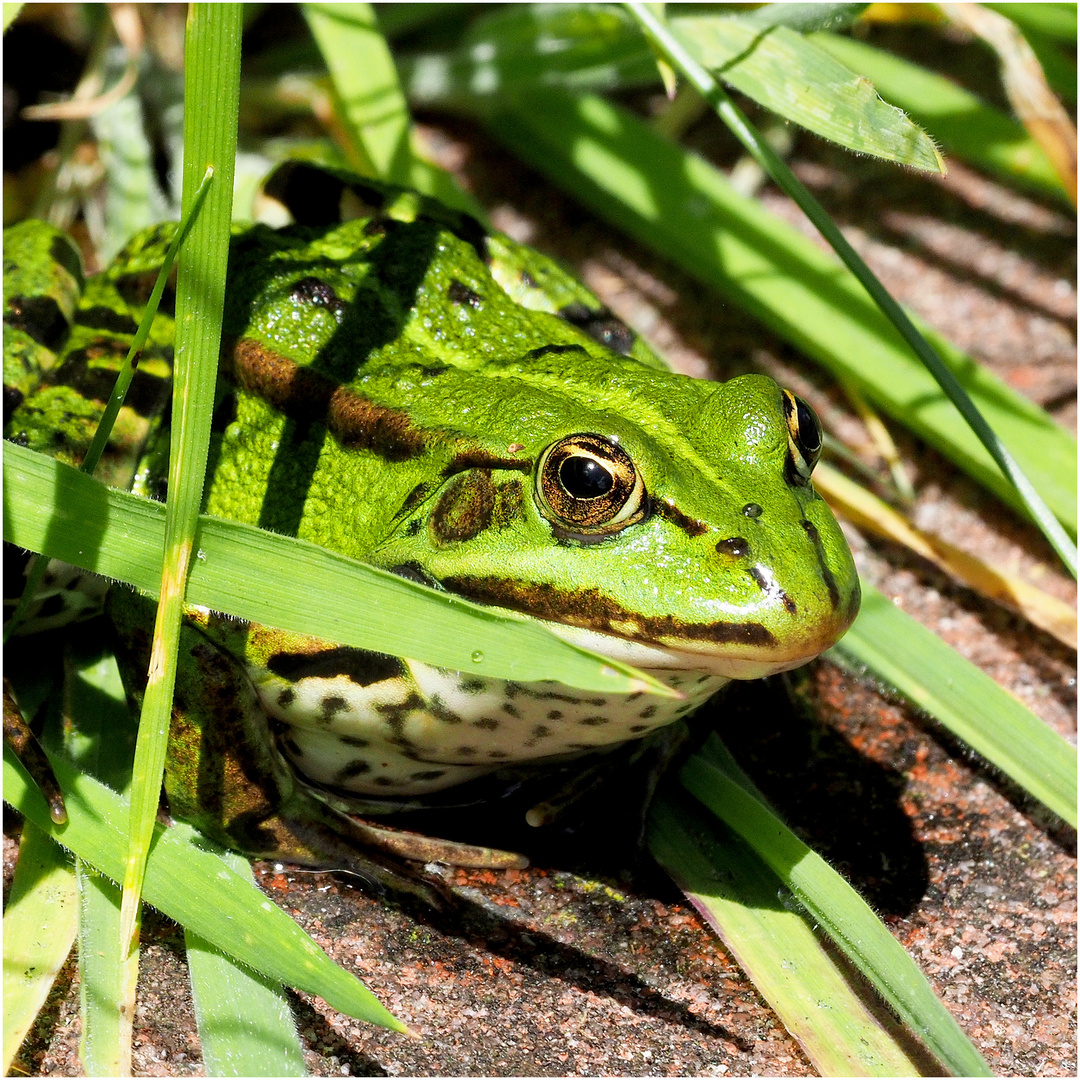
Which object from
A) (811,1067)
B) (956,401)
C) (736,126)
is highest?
(736,126)

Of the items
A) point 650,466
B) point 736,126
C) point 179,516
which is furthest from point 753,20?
point 179,516

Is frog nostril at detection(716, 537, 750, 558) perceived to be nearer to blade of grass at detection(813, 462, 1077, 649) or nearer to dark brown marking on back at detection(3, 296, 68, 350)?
blade of grass at detection(813, 462, 1077, 649)

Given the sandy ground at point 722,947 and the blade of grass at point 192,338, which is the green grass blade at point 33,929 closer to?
the sandy ground at point 722,947

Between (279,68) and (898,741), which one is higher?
(279,68)

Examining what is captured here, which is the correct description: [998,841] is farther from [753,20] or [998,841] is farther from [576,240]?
[576,240]

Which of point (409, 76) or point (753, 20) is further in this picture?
point (409, 76)

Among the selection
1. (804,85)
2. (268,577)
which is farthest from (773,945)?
(804,85)

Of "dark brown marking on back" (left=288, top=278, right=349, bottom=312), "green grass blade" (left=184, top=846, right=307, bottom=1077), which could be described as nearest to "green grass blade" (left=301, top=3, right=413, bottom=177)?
"dark brown marking on back" (left=288, top=278, right=349, bottom=312)
